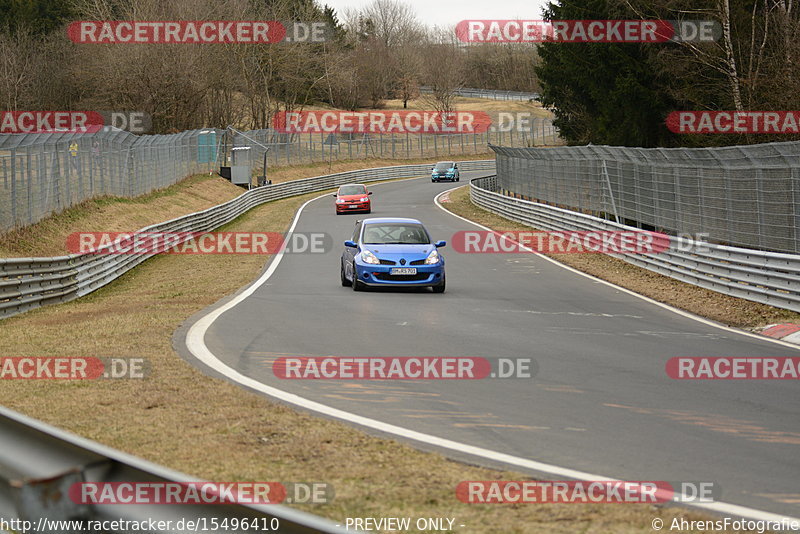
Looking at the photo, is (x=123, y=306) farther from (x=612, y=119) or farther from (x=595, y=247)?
(x=612, y=119)

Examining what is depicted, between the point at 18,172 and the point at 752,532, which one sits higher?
the point at 18,172

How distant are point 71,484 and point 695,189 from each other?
780 inches

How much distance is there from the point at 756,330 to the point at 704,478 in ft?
29.7

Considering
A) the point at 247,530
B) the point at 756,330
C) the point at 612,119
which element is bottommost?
the point at 756,330

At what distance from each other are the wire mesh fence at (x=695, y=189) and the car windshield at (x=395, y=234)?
20.0ft

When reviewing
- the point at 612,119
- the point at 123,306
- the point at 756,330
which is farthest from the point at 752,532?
the point at 612,119

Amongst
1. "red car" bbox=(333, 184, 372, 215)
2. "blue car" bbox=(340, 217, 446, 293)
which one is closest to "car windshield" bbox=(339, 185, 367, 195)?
"red car" bbox=(333, 184, 372, 215)

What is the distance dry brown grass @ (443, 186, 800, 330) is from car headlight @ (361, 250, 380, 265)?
17.3ft

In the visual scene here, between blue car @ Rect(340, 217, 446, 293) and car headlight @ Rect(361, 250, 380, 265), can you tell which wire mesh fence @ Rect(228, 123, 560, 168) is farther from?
car headlight @ Rect(361, 250, 380, 265)

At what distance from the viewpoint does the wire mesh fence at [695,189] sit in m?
17.2

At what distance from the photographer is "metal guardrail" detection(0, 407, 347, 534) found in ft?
10.9

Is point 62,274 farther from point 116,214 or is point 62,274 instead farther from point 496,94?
point 496,94

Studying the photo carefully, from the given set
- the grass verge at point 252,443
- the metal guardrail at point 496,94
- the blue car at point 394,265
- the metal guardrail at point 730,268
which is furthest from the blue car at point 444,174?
the metal guardrail at point 496,94

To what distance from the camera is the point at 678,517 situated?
5.49m
